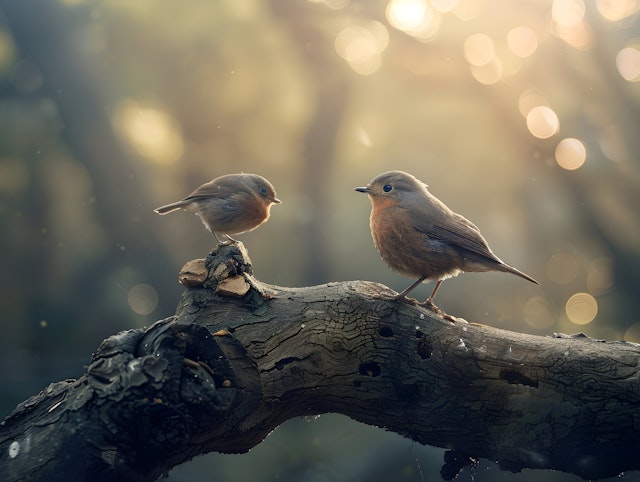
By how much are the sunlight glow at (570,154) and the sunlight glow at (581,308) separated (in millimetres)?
1059

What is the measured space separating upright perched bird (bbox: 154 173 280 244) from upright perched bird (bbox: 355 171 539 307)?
2.94ft

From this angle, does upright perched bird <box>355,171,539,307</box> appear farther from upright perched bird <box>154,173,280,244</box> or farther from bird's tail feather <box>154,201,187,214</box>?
bird's tail feather <box>154,201,187,214</box>

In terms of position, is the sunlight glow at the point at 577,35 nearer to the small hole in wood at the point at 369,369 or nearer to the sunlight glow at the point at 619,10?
the sunlight glow at the point at 619,10

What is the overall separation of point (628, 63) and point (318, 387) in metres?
3.75

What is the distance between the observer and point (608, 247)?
13.9 ft

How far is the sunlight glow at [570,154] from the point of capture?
4.30 metres

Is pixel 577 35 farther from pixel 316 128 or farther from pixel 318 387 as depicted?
pixel 318 387

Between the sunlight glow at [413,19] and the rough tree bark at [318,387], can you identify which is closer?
the rough tree bark at [318,387]

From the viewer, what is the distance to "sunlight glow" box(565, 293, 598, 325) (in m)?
4.20

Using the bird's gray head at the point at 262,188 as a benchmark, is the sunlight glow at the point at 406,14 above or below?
above

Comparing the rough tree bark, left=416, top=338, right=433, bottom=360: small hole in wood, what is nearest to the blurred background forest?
the rough tree bark

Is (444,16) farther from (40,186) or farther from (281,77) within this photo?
(40,186)

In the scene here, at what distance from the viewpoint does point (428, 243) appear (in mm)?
3037

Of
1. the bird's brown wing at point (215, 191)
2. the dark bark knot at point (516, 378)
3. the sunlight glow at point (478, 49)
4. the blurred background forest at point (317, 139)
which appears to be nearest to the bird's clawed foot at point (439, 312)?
the dark bark knot at point (516, 378)
